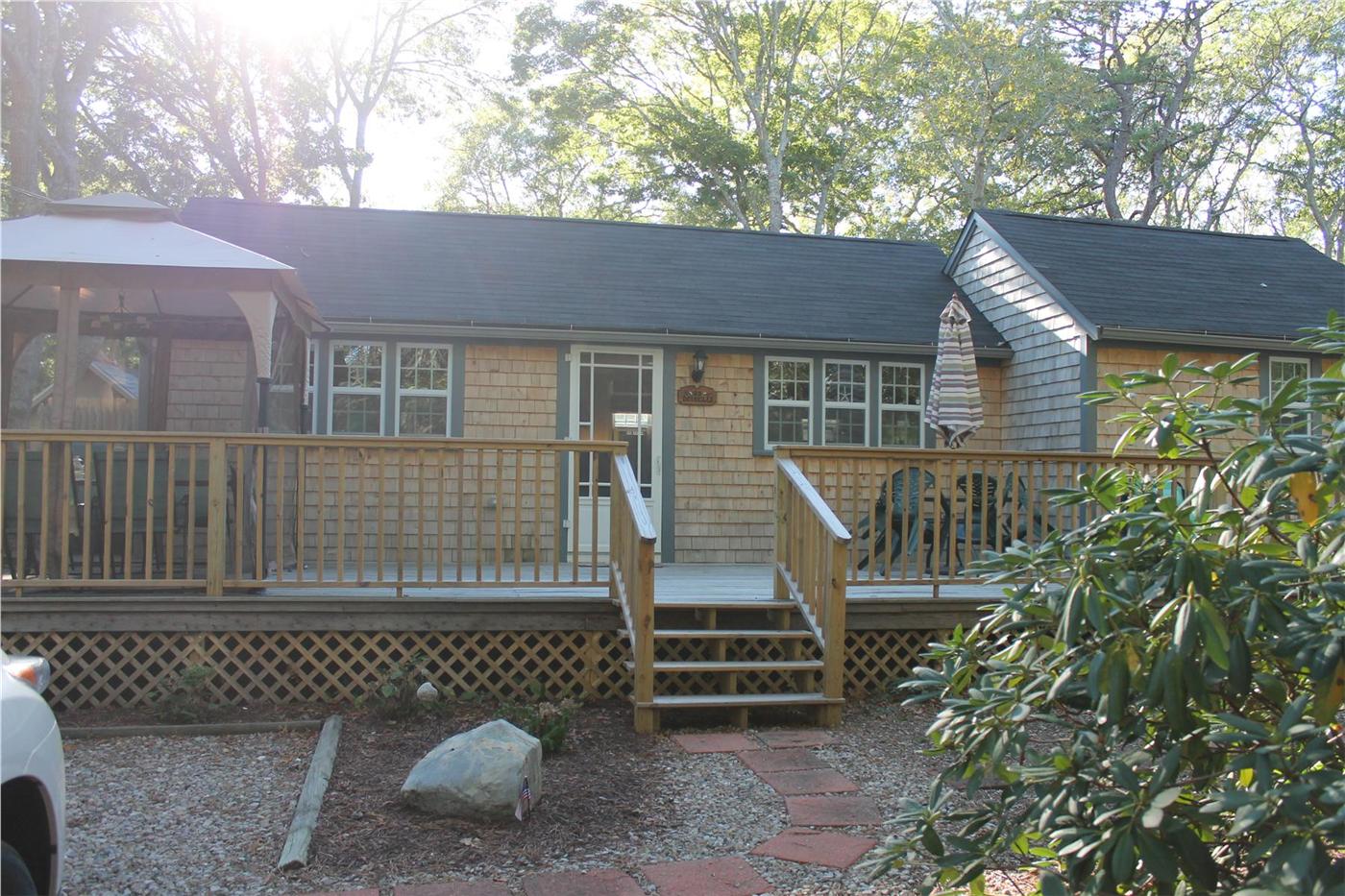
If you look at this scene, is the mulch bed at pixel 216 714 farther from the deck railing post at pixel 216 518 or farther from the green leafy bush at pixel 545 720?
the green leafy bush at pixel 545 720

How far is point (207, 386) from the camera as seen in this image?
29.4 feet

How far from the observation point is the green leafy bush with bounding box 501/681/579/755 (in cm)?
502

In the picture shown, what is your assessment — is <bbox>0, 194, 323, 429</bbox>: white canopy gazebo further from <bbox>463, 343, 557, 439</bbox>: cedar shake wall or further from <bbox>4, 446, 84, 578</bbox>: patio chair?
<bbox>463, 343, 557, 439</bbox>: cedar shake wall

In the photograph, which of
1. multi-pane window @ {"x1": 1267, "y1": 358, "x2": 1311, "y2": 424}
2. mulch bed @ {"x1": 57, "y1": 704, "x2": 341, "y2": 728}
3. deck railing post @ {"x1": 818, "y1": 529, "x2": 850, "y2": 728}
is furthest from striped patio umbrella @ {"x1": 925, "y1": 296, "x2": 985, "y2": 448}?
mulch bed @ {"x1": 57, "y1": 704, "x2": 341, "y2": 728}

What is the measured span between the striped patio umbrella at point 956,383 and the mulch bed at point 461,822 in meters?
4.70

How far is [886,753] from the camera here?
5.33m

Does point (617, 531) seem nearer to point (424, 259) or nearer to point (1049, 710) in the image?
point (1049, 710)

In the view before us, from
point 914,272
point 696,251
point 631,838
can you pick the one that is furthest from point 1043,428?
point 631,838

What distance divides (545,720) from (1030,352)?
6.94 m

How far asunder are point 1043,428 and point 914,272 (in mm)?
2764

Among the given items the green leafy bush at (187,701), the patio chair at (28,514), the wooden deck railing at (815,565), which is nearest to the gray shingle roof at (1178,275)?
the wooden deck railing at (815,565)

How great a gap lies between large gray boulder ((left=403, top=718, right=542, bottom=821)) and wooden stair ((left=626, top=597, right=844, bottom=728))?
1.35 m

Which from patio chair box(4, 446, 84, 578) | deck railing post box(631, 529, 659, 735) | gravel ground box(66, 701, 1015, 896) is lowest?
gravel ground box(66, 701, 1015, 896)

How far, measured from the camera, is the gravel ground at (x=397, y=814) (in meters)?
3.67
